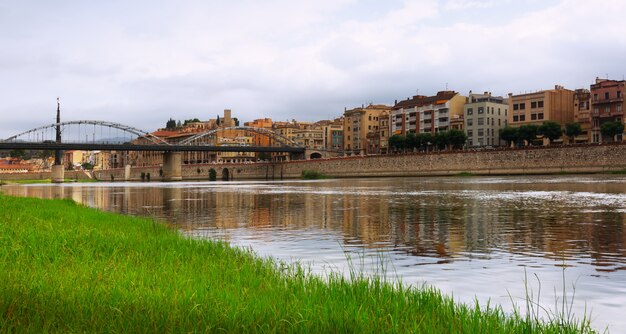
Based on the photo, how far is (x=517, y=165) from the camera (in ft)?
354

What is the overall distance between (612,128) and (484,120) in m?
34.7

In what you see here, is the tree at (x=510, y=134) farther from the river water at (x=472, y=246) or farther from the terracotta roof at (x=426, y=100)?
the river water at (x=472, y=246)

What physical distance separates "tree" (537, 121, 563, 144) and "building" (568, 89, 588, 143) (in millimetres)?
9252

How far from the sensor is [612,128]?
112 meters

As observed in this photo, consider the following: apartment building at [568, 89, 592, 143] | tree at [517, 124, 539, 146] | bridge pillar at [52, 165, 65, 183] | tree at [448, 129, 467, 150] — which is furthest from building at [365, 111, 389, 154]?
bridge pillar at [52, 165, 65, 183]

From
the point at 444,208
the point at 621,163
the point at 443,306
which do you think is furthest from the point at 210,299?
the point at 621,163

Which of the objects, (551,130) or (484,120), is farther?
(484,120)

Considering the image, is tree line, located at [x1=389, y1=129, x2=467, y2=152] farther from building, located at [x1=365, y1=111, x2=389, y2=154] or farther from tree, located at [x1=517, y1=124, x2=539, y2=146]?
tree, located at [x1=517, y1=124, x2=539, y2=146]

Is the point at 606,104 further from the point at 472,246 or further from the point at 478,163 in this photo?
the point at 472,246

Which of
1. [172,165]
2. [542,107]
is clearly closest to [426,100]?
[542,107]

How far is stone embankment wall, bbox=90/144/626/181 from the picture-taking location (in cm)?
9519

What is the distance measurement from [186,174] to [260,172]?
28802 mm

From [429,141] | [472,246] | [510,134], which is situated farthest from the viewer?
[429,141]

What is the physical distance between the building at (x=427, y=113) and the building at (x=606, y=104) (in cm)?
3666
